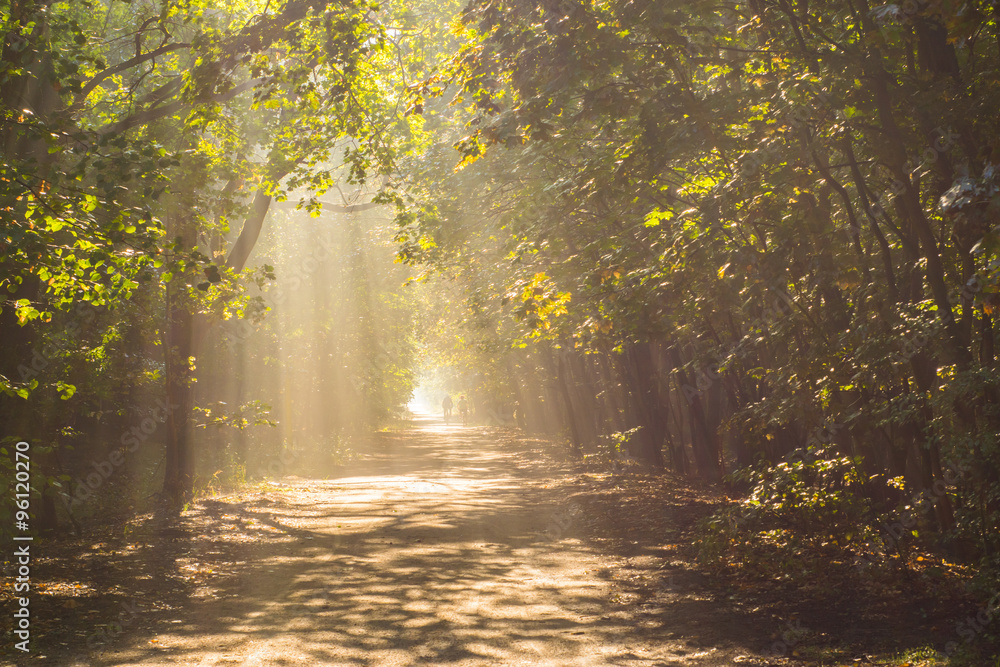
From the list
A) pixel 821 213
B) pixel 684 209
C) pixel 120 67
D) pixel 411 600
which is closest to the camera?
pixel 411 600

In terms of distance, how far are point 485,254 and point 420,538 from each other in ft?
32.3

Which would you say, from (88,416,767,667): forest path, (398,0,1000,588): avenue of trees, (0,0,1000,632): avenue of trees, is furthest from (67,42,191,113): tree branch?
(88,416,767,667): forest path

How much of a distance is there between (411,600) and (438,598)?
270 mm

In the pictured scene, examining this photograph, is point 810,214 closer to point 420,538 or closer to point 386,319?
point 420,538

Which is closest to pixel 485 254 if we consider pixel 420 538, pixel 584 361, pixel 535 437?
pixel 584 361

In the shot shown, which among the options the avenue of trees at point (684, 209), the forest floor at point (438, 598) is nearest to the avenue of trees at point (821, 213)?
the avenue of trees at point (684, 209)

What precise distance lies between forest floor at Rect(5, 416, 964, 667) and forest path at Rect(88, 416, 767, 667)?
0.09 ft

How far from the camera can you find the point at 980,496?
6090 millimetres

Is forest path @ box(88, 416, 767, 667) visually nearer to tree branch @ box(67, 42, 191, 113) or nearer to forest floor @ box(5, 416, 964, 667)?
forest floor @ box(5, 416, 964, 667)

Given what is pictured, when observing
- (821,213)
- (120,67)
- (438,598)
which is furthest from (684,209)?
(120,67)

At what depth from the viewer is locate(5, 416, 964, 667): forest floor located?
5.97 m

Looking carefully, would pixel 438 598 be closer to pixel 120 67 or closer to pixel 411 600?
pixel 411 600

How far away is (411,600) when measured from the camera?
25.6ft

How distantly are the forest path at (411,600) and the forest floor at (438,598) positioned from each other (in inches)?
1.1
